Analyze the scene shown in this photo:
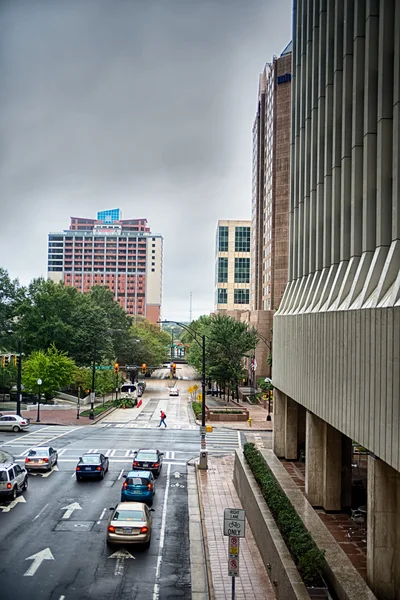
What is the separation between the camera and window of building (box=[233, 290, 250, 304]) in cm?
13375

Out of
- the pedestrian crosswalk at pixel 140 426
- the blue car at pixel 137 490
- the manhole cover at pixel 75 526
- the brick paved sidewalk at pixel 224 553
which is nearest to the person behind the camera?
the brick paved sidewalk at pixel 224 553

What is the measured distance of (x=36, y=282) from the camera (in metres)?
84.9

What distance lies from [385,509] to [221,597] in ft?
15.8

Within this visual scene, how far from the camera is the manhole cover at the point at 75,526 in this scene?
20.6m

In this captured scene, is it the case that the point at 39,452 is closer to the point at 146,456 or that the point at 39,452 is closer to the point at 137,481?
the point at 146,456

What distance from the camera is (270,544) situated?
634 inches

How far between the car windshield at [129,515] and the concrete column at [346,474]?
6.66 meters

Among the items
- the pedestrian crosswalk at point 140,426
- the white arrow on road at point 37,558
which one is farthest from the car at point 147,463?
the pedestrian crosswalk at point 140,426

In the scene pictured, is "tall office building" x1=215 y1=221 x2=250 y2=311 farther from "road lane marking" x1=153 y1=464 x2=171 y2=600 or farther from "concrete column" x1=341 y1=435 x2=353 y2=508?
"concrete column" x1=341 y1=435 x2=353 y2=508

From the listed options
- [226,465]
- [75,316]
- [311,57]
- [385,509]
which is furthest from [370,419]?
[75,316]

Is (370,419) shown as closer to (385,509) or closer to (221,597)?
(385,509)

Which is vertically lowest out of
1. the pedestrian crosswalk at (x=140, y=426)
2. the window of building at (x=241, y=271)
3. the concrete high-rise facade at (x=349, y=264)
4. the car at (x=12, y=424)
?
the pedestrian crosswalk at (x=140, y=426)

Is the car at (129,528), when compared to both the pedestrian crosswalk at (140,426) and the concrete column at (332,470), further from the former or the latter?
the pedestrian crosswalk at (140,426)

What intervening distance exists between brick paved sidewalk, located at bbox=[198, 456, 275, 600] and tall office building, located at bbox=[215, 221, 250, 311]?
344 ft
